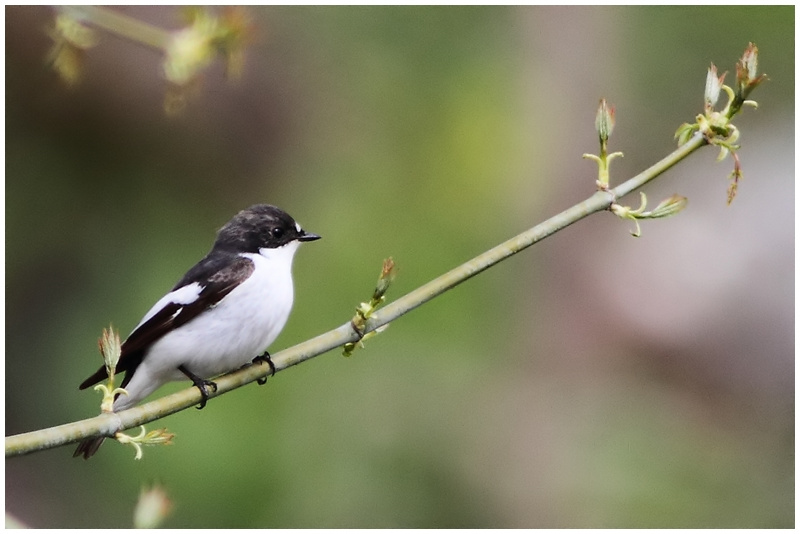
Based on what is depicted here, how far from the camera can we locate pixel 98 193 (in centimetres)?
272

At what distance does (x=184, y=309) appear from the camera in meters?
1.74

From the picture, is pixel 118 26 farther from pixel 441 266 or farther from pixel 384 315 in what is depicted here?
pixel 441 266

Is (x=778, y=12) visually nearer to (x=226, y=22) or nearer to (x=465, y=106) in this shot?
(x=465, y=106)

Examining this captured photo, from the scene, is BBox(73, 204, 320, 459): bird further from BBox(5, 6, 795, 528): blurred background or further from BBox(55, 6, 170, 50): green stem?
BBox(55, 6, 170, 50): green stem

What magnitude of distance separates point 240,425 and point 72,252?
2.10ft

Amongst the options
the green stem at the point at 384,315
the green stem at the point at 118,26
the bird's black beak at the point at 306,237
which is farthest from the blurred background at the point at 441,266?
the green stem at the point at 118,26

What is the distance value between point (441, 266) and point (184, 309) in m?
1.28

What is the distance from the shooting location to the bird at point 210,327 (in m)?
1.70

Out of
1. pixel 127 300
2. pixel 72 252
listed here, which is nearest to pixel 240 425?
pixel 127 300

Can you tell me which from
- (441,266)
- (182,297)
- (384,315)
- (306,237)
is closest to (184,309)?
(182,297)

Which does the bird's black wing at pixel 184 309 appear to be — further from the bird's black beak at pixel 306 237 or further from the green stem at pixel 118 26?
the green stem at pixel 118 26

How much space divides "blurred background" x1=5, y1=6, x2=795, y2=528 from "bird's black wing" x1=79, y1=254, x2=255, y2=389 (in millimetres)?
467

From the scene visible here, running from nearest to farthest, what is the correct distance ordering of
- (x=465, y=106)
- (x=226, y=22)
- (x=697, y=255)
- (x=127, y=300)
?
(x=226, y=22), (x=127, y=300), (x=697, y=255), (x=465, y=106)

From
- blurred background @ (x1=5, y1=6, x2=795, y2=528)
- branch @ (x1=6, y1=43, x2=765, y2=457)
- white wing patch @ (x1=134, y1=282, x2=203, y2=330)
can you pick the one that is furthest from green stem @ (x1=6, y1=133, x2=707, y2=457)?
blurred background @ (x1=5, y1=6, x2=795, y2=528)
